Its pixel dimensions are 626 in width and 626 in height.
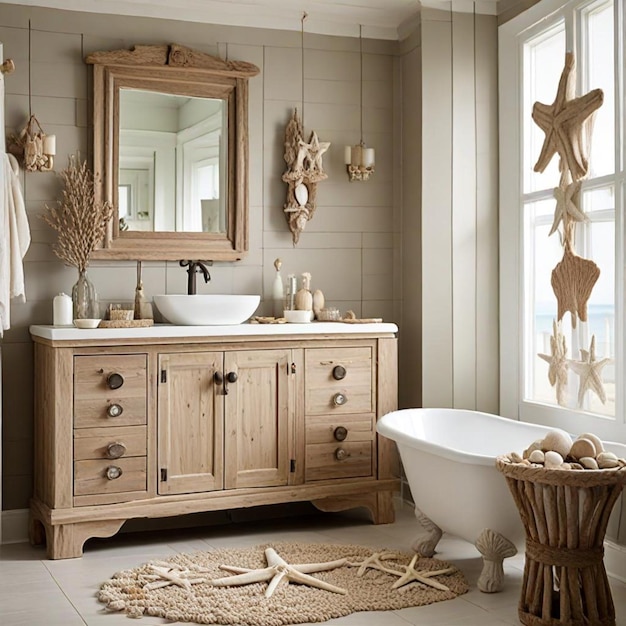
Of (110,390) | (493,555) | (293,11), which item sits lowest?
A: (493,555)

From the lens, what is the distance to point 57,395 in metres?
3.60

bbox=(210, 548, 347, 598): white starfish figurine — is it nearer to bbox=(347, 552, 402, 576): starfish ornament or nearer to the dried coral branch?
bbox=(347, 552, 402, 576): starfish ornament

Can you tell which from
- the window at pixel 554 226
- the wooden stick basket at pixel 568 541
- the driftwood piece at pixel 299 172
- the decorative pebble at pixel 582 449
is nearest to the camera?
the wooden stick basket at pixel 568 541

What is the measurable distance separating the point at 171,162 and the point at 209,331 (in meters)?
0.93

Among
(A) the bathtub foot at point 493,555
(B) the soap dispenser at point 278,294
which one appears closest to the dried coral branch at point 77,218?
(B) the soap dispenser at point 278,294

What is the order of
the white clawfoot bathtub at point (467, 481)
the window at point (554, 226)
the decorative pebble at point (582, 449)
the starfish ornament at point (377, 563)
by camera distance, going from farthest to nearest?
the window at point (554, 226), the starfish ornament at point (377, 563), the white clawfoot bathtub at point (467, 481), the decorative pebble at point (582, 449)

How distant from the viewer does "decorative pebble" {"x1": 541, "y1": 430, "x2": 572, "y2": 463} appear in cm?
Result: 297

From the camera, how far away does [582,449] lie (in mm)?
2934

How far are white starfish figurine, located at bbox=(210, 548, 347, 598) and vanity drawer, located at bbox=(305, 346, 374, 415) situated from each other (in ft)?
2.70

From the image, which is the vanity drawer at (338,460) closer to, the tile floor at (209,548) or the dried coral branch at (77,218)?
the tile floor at (209,548)

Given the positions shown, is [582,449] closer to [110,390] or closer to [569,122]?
[569,122]

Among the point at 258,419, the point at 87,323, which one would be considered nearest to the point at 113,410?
the point at 87,323

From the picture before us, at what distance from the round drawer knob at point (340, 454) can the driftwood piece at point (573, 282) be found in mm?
1166

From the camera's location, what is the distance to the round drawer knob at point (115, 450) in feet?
12.1
